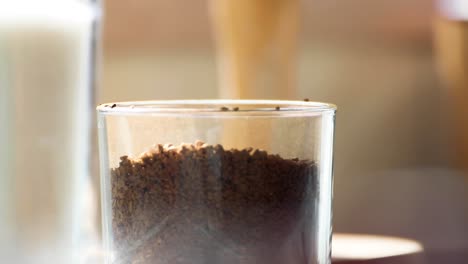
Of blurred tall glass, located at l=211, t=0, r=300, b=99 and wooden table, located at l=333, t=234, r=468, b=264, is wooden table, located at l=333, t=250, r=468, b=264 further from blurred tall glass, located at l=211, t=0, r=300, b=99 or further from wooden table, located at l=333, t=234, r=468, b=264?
blurred tall glass, located at l=211, t=0, r=300, b=99

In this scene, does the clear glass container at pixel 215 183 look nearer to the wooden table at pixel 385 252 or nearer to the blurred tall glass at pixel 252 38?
the wooden table at pixel 385 252

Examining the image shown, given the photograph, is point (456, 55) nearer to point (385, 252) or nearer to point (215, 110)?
point (385, 252)

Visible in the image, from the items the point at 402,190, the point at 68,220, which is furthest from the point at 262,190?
the point at 402,190

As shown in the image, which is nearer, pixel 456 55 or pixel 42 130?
pixel 42 130

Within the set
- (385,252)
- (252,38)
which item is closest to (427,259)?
(385,252)

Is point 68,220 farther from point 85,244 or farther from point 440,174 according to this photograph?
point 440,174

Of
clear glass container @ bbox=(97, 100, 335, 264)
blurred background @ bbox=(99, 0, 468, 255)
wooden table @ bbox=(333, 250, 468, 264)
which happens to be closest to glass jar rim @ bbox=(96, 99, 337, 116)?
clear glass container @ bbox=(97, 100, 335, 264)
